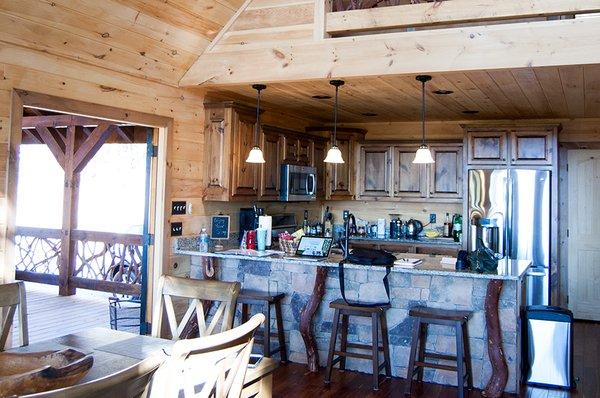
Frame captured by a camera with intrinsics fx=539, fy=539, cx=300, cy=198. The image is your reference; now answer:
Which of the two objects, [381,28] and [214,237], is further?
[214,237]

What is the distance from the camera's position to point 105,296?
786 cm

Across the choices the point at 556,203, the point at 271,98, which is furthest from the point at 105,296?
the point at 556,203

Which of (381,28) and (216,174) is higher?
(381,28)

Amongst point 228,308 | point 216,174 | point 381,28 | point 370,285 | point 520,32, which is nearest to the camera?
point 228,308

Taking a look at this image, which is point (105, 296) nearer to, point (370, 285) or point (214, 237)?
point (214, 237)

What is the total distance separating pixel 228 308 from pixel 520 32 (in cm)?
258

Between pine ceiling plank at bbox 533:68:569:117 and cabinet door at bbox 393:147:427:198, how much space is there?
1679 millimetres

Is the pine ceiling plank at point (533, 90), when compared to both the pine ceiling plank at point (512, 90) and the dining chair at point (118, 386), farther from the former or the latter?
the dining chair at point (118, 386)

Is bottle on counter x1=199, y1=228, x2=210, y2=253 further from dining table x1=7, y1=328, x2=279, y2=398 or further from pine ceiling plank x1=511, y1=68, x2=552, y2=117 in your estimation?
pine ceiling plank x1=511, y1=68, x2=552, y2=117

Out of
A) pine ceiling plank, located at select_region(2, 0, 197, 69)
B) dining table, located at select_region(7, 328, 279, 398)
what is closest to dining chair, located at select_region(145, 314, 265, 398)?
dining table, located at select_region(7, 328, 279, 398)

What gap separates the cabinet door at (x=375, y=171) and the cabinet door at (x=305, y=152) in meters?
0.83

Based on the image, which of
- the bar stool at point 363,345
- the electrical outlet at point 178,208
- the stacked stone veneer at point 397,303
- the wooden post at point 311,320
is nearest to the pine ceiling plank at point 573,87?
the stacked stone veneer at point 397,303

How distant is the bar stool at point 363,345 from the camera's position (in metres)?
4.00

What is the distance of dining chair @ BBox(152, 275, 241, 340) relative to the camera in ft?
9.04
